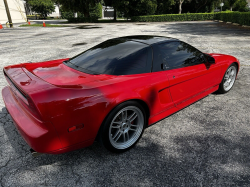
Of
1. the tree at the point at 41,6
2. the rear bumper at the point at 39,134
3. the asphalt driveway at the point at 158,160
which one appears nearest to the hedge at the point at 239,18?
the asphalt driveway at the point at 158,160

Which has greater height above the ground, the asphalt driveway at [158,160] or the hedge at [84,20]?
the hedge at [84,20]

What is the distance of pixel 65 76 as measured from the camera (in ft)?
7.86

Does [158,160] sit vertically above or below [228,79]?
below

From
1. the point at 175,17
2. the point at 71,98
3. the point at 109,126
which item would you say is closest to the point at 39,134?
the point at 71,98

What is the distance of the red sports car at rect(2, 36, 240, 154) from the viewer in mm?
1869

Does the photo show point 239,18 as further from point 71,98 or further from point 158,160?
point 71,98

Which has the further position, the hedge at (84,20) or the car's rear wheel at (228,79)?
the hedge at (84,20)

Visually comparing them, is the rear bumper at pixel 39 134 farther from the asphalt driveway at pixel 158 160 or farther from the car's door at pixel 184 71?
the car's door at pixel 184 71

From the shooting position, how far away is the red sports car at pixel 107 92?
1.87 meters

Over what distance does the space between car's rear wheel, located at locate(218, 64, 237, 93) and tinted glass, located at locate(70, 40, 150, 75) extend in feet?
7.03

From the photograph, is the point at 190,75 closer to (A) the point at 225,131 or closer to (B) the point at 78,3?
(A) the point at 225,131

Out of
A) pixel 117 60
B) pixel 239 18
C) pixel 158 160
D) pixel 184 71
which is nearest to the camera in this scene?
pixel 158 160

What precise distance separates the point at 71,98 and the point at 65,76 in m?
0.62

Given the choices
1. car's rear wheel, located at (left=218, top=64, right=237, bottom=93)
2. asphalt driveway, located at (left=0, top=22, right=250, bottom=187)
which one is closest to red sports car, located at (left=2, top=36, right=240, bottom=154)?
asphalt driveway, located at (left=0, top=22, right=250, bottom=187)
